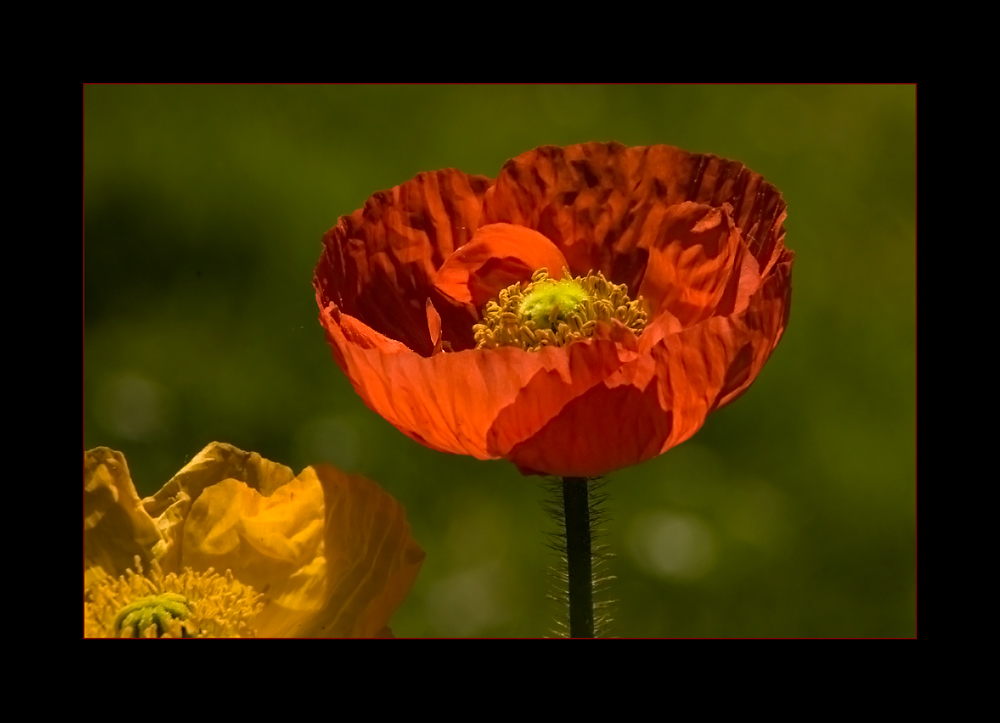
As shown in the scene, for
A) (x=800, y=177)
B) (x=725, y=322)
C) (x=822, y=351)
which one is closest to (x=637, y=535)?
(x=822, y=351)

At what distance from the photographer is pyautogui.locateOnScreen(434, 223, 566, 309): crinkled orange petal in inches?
40.7

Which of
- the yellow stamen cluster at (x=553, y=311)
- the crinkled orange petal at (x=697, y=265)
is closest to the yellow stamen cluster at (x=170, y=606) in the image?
the yellow stamen cluster at (x=553, y=311)

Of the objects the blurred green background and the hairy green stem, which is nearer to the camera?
the hairy green stem

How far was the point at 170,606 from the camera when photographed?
2.80 feet

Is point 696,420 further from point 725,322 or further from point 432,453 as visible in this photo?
point 432,453

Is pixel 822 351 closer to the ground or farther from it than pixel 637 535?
farther from it

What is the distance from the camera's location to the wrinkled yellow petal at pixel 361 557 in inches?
32.7

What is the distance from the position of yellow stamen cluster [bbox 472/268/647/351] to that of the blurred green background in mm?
584

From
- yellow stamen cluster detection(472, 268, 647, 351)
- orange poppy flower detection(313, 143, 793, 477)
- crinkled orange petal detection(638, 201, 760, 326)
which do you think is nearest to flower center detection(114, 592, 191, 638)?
orange poppy flower detection(313, 143, 793, 477)

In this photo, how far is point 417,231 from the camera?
1019 mm

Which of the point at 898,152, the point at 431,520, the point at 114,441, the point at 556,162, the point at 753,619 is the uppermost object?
the point at 898,152

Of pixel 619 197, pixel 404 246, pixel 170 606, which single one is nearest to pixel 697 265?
pixel 619 197

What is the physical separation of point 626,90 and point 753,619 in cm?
72

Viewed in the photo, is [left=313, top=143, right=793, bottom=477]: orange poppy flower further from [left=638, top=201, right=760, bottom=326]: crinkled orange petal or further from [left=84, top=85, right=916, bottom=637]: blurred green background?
[left=84, top=85, right=916, bottom=637]: blurred green background
